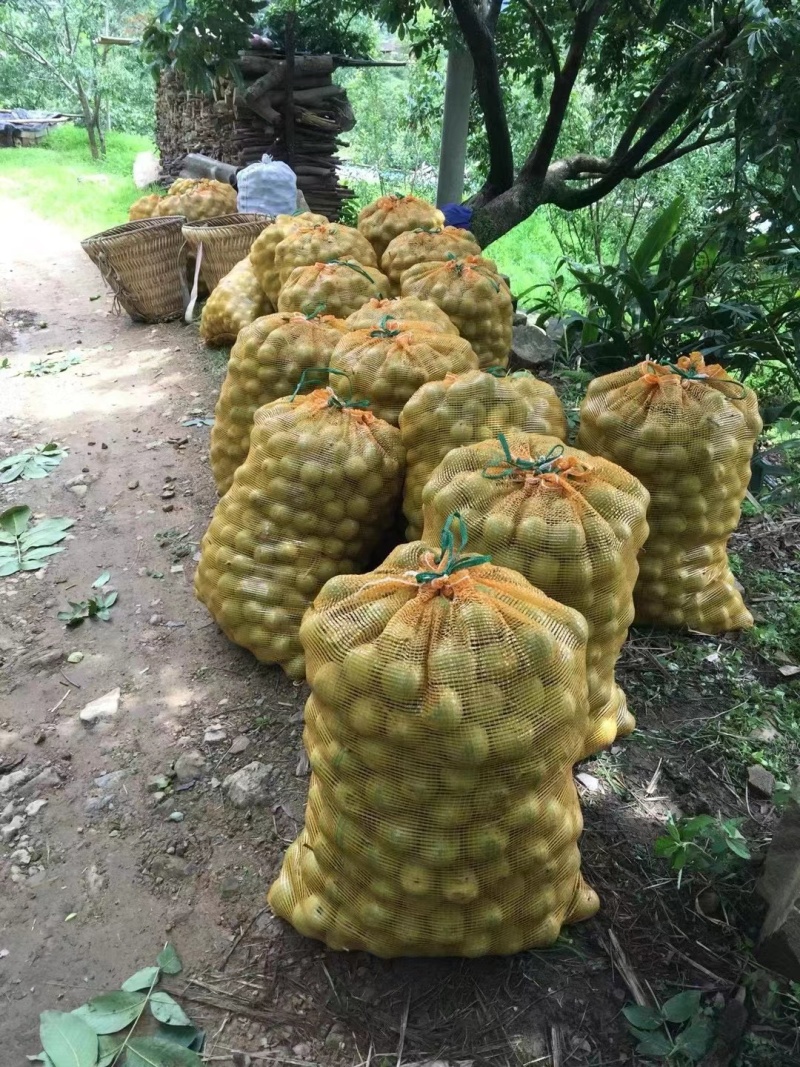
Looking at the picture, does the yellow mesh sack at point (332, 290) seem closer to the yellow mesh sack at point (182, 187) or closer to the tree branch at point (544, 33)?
the tree branch at point (544, 33)

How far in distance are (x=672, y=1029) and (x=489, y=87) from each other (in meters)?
5.85

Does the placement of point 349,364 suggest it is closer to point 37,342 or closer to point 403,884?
point 403,884

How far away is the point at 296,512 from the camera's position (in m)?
2.27

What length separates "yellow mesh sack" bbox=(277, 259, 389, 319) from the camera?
331 centimetres

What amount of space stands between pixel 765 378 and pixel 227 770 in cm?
390

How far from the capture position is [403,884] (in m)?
1.40

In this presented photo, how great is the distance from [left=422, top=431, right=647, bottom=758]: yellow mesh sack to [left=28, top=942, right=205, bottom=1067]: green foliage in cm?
99

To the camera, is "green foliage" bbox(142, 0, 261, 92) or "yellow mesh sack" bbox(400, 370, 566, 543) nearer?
"yellow mesh sack" bbox(400, 370, 566, 543)

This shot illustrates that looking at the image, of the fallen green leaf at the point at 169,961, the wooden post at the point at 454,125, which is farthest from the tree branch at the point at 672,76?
the fallen green leaf at the point at 169,961

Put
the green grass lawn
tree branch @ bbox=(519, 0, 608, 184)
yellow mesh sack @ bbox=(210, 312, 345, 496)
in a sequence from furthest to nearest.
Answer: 1. the green grass lawn
2. tree branch @ bbox=(519, 0, 608, 184)
3. yellow mesh sack @ bbox=(210, 312, 345, 496)

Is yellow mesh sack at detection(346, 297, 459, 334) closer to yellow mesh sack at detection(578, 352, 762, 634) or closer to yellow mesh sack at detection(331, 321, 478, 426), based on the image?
yellow mesh sack at detection(331, 321, 478, 426)

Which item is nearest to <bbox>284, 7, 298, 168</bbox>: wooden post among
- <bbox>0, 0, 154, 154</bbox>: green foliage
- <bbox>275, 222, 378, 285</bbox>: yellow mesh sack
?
<bbox>275, 222, 378, 285</bbox>: yellow mesh sack

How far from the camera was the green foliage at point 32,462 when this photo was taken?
3832mm

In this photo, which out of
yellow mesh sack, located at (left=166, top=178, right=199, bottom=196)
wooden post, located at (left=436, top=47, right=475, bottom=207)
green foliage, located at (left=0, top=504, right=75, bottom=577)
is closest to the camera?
green foliage, located at (left=0, top=504, right=75, bottom=577)
